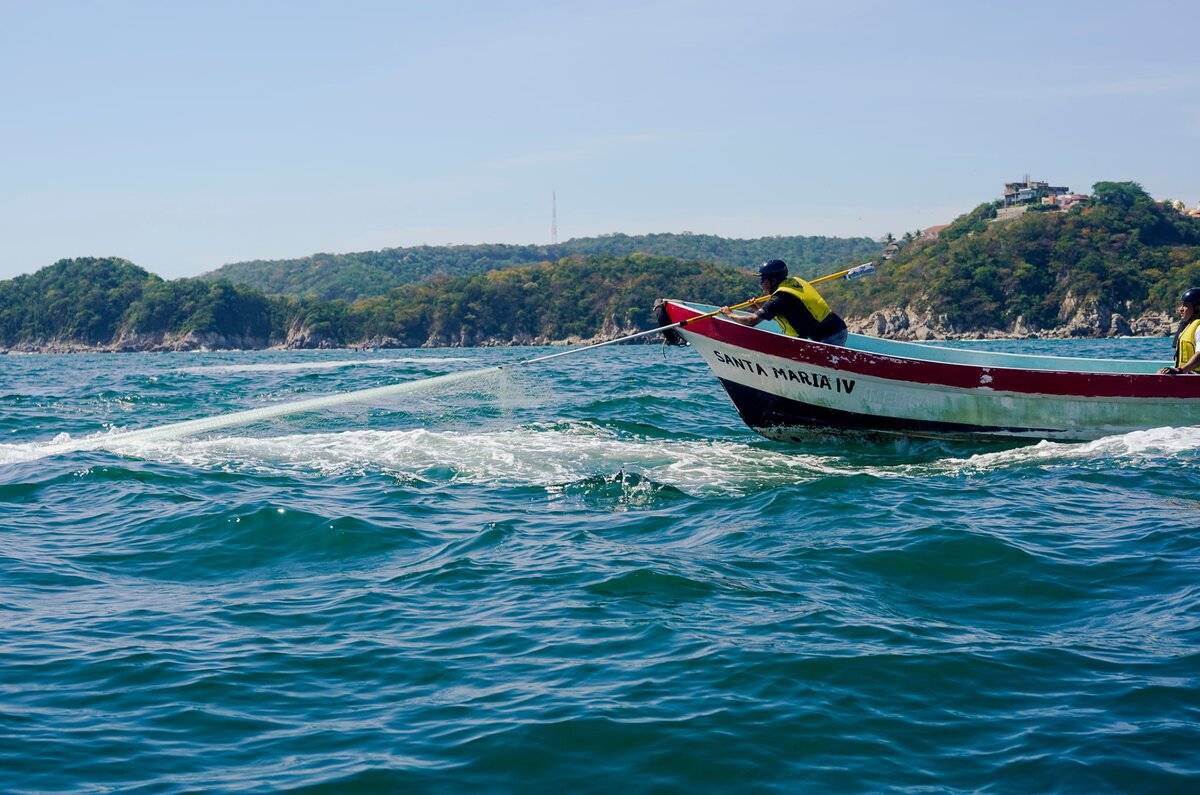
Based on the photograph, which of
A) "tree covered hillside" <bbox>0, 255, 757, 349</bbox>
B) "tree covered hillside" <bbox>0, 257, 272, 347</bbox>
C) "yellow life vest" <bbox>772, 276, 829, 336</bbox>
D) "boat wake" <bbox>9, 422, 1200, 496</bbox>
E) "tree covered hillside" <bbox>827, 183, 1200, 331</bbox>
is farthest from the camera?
"tree covered hillside" <bbox>0, 257, 272, 347</bbox>

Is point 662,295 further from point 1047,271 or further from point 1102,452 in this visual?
point 1102,452

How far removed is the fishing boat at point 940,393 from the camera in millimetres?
13383

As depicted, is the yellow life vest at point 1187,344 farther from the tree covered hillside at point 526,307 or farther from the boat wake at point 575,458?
the tree covered hillside at point 526,307

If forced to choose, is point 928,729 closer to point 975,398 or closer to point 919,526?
point 919,526

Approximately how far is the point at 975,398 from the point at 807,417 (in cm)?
200

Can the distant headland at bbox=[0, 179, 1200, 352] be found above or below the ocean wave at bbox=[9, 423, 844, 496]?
above

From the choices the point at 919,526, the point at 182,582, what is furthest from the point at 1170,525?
the point at 182,582

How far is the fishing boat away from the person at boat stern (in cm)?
29

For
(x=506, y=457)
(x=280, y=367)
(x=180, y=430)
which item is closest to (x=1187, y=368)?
(x=506, y=457)

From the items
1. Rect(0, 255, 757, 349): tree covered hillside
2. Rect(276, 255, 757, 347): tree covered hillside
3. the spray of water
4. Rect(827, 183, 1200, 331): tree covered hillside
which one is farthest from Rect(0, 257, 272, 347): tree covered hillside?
the spray of water

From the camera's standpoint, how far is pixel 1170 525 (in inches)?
339

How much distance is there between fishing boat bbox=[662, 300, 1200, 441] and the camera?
1338 centimetres

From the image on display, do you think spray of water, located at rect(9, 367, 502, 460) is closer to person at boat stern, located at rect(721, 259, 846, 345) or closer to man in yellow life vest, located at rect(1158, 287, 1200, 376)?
person at boat stern, located at rect(721, 259, 846, 345)

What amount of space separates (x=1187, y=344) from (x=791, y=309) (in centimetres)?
473
